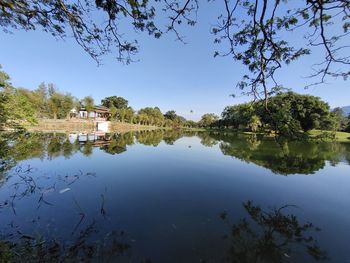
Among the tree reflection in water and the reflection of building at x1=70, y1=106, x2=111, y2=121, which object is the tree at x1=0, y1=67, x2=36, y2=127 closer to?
the tree reflection in water

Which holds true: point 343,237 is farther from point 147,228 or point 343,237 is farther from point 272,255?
point 147,228

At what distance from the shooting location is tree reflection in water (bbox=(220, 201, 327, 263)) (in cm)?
340

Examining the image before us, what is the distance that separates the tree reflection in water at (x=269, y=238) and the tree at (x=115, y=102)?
82029 mm

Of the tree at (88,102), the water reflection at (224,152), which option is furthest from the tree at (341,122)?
the tree at (88,102)

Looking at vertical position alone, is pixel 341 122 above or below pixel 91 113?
above

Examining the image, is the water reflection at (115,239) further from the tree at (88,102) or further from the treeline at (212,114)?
the tree at (88,102)

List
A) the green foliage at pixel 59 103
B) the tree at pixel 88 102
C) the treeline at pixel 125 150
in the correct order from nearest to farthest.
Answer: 1. the treeline at pixel 125 150
2. the green foliage at pixel 59 103
3. the tree at pixel 88 102

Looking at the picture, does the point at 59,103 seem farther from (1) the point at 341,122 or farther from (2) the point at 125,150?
(1) the point at 341,122

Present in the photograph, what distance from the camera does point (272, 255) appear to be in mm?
3424

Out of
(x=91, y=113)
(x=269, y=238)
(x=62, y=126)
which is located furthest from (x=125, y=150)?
(x=91, y=113)

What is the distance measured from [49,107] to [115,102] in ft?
146

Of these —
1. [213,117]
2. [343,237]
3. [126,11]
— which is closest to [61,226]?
[126,11]

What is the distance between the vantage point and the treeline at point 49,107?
27.4 ft

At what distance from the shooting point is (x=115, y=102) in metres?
83.7
